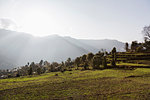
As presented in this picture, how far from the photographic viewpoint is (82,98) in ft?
61.5

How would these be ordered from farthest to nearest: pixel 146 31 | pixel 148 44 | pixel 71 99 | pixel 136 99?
pixel 148 44, pixel 146 31, pixel 71 99, pixel 136 99

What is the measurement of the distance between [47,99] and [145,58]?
69.2m

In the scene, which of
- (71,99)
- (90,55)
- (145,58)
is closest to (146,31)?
(145,58)

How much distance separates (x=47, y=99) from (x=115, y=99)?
11.3 meters

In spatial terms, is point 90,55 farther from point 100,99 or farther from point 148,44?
point 100,99

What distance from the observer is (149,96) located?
17.4 m

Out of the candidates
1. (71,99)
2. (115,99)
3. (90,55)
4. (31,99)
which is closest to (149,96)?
(115,99)

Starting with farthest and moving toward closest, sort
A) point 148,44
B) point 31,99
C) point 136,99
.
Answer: point 148,44 < point 31,99 < point 136,99

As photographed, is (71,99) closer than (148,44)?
Yes

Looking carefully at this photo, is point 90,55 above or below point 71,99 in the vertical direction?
above

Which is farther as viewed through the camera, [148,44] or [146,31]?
[148,44]

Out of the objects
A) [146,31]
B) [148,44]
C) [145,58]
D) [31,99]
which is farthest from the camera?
[148,44]

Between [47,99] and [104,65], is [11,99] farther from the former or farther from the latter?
[104,65]

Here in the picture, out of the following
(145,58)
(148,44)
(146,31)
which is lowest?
(145,58)
